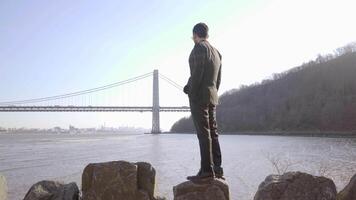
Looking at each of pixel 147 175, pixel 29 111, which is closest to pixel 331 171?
pixel 147 175

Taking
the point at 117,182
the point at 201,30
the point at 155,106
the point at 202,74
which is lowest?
the point at 117,182

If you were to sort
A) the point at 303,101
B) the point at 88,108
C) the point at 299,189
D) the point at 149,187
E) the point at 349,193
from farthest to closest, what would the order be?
the point at 303,101 → the point at 88,108 → the point at 149,187 → the point at 349,193 → the point at 299,189

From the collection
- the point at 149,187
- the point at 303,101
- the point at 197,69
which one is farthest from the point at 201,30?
the point at 303,101

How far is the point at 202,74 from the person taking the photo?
6.87 metres

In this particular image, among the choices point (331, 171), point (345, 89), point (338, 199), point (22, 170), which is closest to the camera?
point (338, 199)

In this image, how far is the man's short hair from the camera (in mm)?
7117

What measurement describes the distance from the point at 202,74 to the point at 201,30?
0.69 m

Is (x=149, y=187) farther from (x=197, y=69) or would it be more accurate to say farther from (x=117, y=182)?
(x=197, y=69)

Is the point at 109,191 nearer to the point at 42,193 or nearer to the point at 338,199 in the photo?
the point at 42,193

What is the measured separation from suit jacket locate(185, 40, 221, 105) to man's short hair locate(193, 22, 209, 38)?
13 cm

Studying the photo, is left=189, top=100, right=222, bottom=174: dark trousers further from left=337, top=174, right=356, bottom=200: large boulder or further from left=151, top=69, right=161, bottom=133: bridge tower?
left=151, top=69, right=161, bottom=133: bridge tower

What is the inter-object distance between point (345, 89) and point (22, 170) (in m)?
97.0

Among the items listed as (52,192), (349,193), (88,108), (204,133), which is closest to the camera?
(349,193)

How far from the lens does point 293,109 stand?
12100cm
